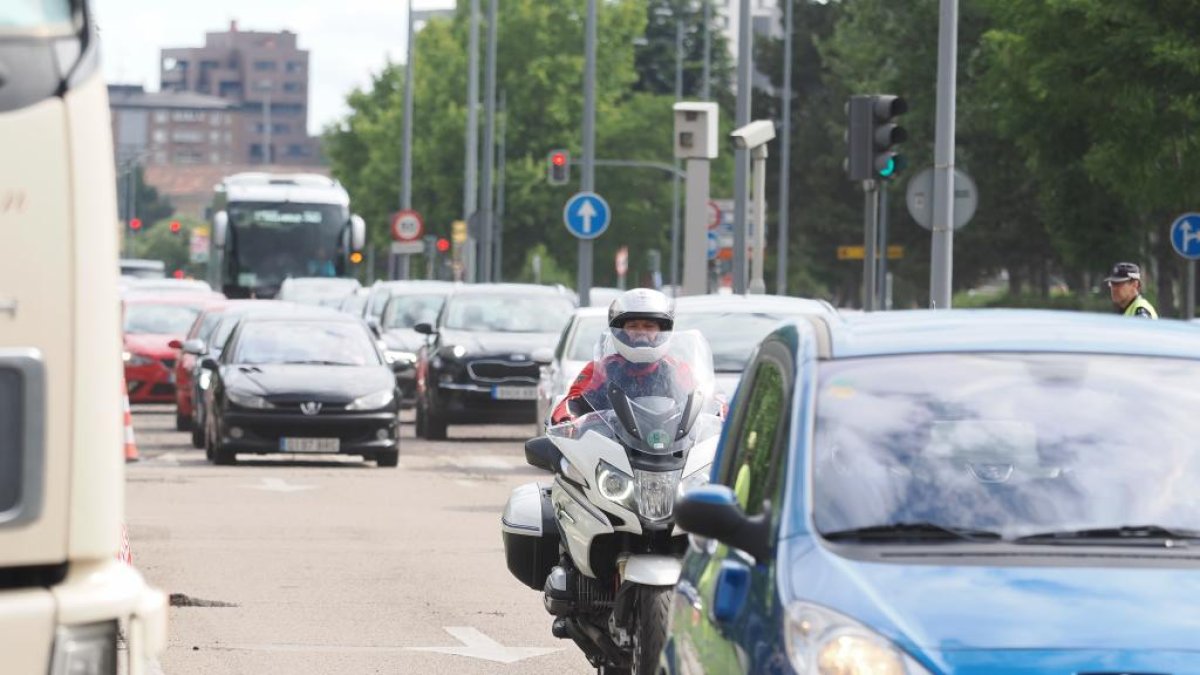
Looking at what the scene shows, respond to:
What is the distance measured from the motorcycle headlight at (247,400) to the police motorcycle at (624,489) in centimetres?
1567

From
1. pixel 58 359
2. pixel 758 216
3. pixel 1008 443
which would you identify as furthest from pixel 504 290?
pixel 58 359

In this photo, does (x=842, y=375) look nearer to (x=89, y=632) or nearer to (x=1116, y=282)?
(x=89, y=632)

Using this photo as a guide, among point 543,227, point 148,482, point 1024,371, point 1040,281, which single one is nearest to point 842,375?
point 1024,371

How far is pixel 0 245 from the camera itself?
5688 mm

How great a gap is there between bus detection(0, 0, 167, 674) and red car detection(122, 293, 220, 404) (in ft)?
105

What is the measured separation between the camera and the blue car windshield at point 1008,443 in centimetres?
662

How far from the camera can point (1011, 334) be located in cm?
717

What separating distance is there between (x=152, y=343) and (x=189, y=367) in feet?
20.5

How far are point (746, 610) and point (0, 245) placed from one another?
1.89 metres

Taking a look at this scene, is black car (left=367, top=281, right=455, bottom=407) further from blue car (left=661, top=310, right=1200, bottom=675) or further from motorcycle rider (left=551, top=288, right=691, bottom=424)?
blue car (left=661, top=310, right=1200, bottom=675)

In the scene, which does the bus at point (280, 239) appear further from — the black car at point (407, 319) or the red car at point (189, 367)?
the red car at point (189, 367)

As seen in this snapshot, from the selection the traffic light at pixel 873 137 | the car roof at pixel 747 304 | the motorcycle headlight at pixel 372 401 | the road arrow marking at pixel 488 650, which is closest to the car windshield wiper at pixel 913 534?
the road arrow marking at pixel 488 650

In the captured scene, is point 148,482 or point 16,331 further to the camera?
point 148,482

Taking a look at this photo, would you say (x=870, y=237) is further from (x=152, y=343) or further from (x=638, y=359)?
(x=152, y=343)
